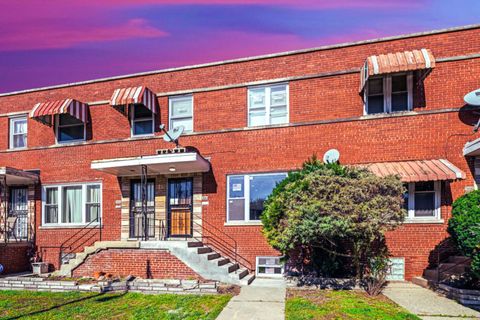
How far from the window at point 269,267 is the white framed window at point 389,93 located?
590 cm

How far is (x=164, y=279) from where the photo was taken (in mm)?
10445

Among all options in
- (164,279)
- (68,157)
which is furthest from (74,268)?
(68,157)

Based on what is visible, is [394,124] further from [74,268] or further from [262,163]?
[74,268]

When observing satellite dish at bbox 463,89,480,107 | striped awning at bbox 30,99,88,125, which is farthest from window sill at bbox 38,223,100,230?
satellite dish at bbox 463,89,480,107

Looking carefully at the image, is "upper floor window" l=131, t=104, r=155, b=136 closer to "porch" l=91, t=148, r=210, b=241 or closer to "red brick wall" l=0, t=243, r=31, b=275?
"porch" l=91, t=148, r=210, b=241

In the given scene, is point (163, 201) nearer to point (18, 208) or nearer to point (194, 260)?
point (194, 260)

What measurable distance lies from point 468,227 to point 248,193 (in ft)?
22.1

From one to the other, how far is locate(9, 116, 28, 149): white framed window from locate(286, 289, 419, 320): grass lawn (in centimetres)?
1346

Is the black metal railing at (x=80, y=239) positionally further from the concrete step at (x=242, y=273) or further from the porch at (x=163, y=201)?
the concrete step at (x=242, y=273)

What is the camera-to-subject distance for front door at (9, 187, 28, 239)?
596 inches

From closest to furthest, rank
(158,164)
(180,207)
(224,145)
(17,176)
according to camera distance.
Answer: (158,164)
(224,145)
(180,207)
(17,176)

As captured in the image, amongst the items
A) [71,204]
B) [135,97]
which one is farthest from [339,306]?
[71,204]

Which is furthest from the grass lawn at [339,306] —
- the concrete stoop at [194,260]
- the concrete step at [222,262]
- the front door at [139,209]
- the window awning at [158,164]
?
the front door at [139,209]

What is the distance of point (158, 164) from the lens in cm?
1198
